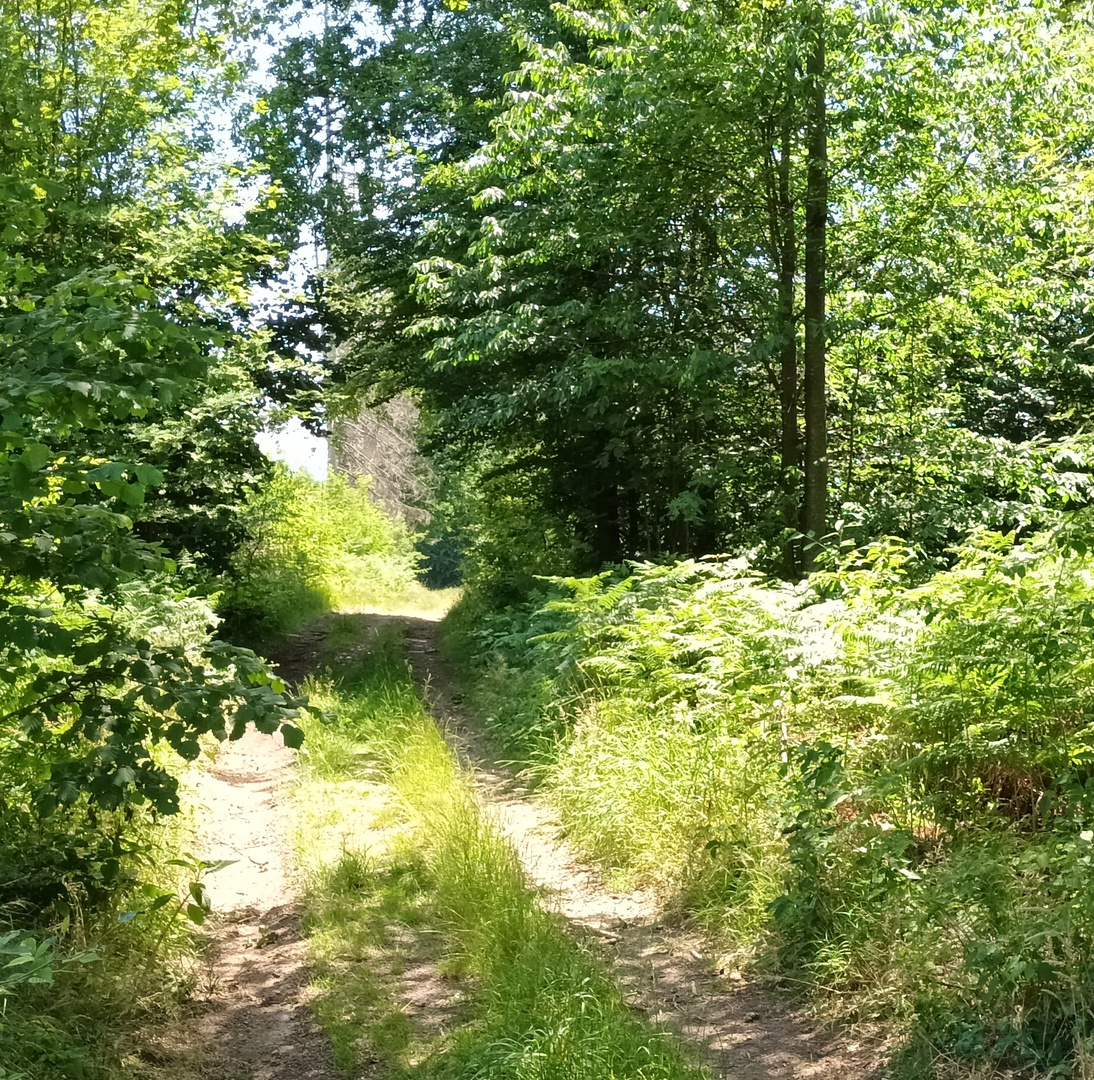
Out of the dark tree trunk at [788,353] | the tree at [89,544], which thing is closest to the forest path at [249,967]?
the tree at [89,544]

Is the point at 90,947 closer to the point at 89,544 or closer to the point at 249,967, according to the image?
the point at 249,967

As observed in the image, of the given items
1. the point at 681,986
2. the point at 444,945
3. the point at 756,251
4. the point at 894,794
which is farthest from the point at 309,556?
the point at 894,794

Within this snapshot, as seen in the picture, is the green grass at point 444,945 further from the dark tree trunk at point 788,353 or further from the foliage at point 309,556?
the foliage at point 309,556

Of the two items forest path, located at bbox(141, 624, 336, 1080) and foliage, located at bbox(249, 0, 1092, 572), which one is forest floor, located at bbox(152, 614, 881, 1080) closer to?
forest path, located at bbox(141, 624, 336, 1080)

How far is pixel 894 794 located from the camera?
4.95 meters

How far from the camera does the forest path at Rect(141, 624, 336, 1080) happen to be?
4402 mm

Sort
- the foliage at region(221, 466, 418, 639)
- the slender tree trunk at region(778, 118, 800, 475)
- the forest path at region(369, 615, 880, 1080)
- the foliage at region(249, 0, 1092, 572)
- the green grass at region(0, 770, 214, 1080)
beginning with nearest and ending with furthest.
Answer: the green grass at region(0, 770, 214, 1080) → the forest path at region(369, 615, 880, 1080) → the foliage at region(249, 0, 1092, 572) → the slender tree trunk at region(778, 118, 800, 475) → the foliage at region(221, 466, 418, 639)

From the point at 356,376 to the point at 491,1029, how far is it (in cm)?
1407

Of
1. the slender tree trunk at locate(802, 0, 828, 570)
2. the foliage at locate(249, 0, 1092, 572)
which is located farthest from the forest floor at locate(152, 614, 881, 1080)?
the foliage at locate(249, 0, 1092, 572)

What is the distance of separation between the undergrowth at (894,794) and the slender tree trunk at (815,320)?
278 cm

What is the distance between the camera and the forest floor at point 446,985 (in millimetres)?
4207

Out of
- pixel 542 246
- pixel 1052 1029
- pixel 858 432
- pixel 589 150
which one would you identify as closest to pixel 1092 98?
pixel 858 432

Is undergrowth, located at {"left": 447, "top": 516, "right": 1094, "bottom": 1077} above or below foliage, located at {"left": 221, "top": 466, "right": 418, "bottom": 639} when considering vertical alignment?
below

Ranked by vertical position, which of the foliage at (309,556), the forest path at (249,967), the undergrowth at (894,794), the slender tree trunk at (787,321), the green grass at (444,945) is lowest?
the forest path at (249,967)
